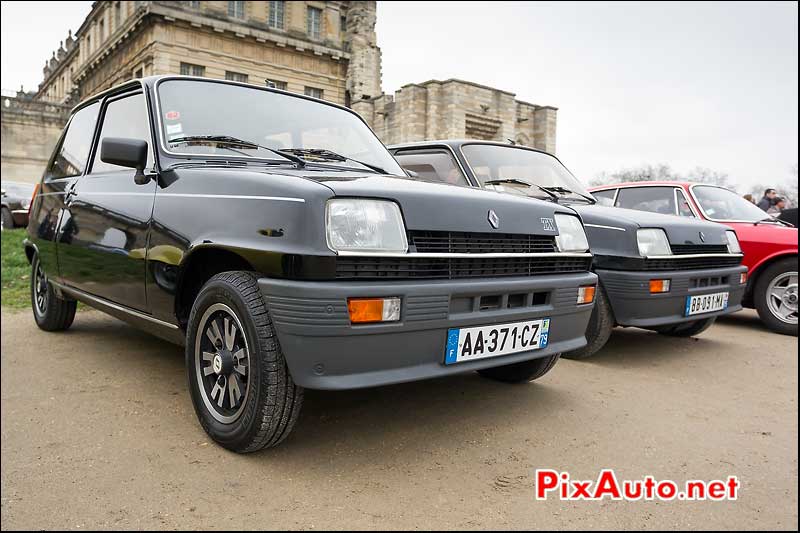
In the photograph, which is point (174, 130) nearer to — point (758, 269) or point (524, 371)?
point (524, 371)

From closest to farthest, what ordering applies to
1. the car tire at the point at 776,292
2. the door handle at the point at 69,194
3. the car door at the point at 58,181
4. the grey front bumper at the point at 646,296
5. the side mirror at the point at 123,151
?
the side mirror at the point at 123,151
the door handle at the point at 69,194
the car door at the point at 58,181
the grey front bumper at the point at 646,296
the car tire at the point at 776,292

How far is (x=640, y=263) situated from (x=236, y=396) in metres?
2.92

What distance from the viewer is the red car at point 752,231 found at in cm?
582

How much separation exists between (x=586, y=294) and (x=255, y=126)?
1954mm

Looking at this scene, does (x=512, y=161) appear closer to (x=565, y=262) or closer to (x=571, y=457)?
(x=565, y=262)

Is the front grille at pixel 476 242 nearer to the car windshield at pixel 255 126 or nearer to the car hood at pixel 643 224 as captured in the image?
the car windshield at pixel 255 126

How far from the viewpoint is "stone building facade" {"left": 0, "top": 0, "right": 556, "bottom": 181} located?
103 ft

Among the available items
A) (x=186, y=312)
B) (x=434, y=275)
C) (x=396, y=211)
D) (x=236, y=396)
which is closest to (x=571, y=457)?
(x=434, y=275)

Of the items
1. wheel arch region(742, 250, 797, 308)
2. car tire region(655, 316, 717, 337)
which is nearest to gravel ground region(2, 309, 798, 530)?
car tire region(655, 316, 717, 337)

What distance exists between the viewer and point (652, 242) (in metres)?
4.24

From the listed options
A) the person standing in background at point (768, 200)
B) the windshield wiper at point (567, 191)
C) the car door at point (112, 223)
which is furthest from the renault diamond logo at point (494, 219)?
the person standing in background at point (768, 200)

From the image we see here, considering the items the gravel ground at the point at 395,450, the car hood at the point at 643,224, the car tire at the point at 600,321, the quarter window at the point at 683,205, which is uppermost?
the quarter window at the point at 683,205

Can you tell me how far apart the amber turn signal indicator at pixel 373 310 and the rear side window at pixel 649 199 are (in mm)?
5000

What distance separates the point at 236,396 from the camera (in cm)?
246
